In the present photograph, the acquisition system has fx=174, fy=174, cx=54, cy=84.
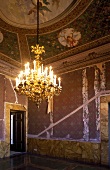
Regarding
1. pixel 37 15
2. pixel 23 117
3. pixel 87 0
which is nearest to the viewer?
pixel 87 0

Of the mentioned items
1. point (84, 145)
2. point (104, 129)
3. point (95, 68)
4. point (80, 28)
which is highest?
point (80, 28)

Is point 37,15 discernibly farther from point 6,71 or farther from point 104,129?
point 104,129

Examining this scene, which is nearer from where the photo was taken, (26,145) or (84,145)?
(84,145)

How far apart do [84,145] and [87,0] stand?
4486mm

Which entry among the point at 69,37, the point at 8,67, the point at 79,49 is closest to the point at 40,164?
the point at 8,67

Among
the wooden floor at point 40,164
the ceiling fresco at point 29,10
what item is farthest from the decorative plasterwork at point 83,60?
the wooden floor at point 40,164

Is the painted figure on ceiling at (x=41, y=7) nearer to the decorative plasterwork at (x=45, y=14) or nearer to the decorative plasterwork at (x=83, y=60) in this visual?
the decorative plasterwork at (x=45, y=14)

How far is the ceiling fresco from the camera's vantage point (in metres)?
4.59

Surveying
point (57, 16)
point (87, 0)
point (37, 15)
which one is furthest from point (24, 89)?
point (87, 0)

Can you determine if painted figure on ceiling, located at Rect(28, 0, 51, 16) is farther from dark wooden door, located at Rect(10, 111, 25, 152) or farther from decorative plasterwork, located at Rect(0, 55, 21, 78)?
dark wooden door, located at Rect(10, 111, 25, 152)

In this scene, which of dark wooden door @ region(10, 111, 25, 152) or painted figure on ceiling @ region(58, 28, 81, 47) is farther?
dark wooden door @ region(10, 111, 25, 152)

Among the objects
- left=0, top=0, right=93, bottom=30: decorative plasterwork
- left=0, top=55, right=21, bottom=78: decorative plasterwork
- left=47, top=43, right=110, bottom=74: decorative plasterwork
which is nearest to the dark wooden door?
left=0, top=55, right=21, bottom=78: decorative plasterwork

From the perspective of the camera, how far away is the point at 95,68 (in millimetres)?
6113

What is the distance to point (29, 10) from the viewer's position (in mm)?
4891
